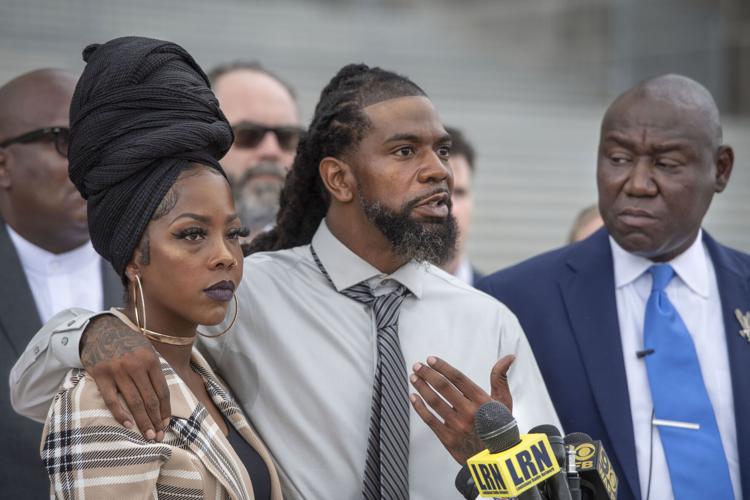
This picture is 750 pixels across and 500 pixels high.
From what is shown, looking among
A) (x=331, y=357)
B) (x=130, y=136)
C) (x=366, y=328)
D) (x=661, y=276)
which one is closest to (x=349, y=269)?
(x=366, y=328)

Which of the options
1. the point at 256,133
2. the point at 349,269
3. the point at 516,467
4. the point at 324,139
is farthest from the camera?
the point at 256,133

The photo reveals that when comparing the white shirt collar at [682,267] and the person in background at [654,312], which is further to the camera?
the white shirt collar at [682,267]

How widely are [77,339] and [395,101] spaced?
1.30 metres

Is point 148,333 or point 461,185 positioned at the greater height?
point 148,333

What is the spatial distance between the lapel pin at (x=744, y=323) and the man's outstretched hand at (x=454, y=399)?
1312mm

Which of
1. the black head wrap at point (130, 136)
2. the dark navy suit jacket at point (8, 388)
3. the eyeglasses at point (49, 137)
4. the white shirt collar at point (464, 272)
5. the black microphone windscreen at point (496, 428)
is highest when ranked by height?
the black head wrap at point (130, 136)

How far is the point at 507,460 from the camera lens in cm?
247

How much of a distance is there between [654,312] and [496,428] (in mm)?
1736

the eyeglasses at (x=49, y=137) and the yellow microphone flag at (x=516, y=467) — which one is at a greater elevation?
the eyeglasses at (x=49, y=137)

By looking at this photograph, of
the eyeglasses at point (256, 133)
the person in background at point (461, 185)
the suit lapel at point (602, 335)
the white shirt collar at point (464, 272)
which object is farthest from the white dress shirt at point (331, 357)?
the white shirt collar at point (464, 272)

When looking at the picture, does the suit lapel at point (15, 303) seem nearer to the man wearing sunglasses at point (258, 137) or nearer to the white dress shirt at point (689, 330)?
the man wearing sunglasses at point (258, 137)

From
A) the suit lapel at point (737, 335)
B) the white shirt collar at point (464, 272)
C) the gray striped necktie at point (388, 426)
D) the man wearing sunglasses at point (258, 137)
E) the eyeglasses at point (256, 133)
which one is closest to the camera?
the gray striped necktie at point (388, 426)

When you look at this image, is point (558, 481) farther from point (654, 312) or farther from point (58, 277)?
point (58, 277)

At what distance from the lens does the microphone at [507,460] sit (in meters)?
2.46
